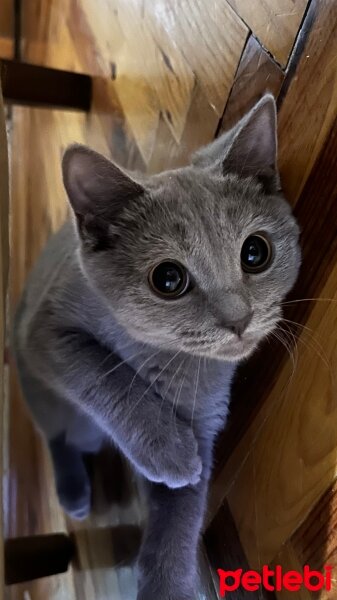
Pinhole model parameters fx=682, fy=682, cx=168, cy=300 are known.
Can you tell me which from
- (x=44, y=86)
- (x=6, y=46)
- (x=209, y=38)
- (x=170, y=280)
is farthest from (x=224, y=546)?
(x=6, y=46)

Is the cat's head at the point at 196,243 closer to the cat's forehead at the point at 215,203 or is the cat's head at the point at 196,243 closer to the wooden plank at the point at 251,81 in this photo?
the cat's forehead at the point at 215,203

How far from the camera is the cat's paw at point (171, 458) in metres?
0.91

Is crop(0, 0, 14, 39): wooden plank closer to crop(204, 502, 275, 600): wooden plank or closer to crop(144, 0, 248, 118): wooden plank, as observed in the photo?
crop(144, 0, 248, 118): wooden plank

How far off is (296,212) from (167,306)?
25 cm

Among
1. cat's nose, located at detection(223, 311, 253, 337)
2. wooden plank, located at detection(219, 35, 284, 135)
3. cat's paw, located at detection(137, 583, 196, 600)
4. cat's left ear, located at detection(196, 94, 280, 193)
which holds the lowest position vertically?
cat's paw, located at detection(137, 583, 196, 600)

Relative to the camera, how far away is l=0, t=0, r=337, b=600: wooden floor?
88 cm

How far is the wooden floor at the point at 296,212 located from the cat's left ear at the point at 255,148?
6 cm

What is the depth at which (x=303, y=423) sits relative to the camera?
91 centimetres

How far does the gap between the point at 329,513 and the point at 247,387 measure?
0.25 meters

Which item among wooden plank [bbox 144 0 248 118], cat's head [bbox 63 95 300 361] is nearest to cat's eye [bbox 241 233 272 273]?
cat's head [bbox 63 95 300 361]

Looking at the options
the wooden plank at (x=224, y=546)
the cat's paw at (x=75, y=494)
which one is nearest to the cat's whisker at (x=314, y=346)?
the wooden plank at (x=224, y=546)

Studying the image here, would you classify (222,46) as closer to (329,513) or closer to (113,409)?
(113,409)

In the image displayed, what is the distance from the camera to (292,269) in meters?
0.86

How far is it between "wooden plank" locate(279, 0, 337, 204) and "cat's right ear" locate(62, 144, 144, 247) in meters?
0.23
